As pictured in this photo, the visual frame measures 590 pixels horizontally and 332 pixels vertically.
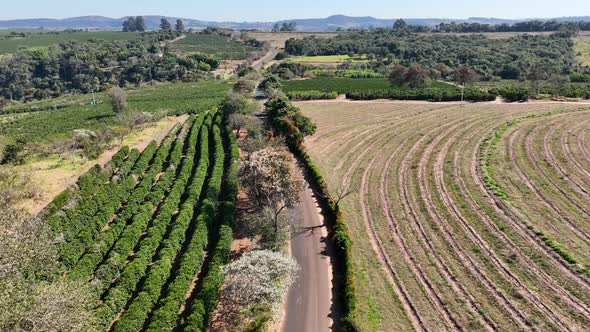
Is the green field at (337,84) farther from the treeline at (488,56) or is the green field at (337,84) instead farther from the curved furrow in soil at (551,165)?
the curved furrow in soil at (551,165)

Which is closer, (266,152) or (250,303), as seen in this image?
(250,303)

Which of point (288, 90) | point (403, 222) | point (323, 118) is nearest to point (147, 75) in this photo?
point (288, 90)

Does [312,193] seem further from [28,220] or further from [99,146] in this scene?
[99,146]

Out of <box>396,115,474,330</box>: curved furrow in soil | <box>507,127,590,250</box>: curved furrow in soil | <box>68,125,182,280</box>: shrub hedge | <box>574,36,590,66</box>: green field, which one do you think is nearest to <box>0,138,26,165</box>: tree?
<box>68,125,182,280</box>: shrub hedge

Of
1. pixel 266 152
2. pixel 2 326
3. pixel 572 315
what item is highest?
pixel 266 152

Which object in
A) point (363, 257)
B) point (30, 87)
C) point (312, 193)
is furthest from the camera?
point (30, 87)

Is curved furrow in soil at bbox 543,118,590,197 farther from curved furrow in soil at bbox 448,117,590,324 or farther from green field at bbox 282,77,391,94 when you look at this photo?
green field at bbox 282,77,391,94

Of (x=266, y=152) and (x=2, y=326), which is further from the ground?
(x=266, y=152)
